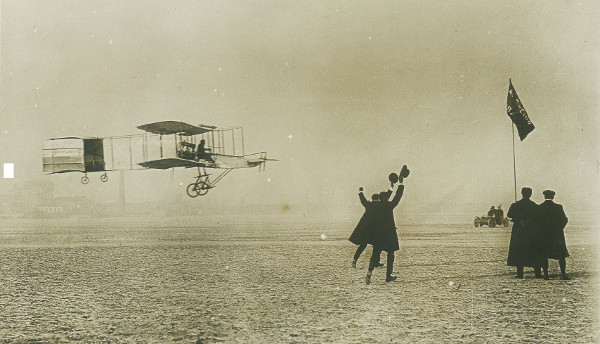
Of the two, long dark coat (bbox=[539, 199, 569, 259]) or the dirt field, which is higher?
long dark coat (bbox=[539, 199, 569, 259])

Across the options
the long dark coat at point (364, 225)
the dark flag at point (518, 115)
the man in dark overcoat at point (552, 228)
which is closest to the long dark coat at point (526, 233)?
the man in dark overcoat at point (552, 228)

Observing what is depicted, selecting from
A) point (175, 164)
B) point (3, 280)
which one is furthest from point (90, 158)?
point (3, 280)

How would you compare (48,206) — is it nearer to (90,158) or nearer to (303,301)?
(90,158)

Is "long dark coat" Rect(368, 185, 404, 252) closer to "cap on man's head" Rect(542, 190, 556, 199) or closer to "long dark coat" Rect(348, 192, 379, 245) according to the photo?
"long dark coat" Rect(348, 192, 379, 245)

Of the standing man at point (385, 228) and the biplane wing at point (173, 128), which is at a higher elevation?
the biplane wing at point (173, 128)

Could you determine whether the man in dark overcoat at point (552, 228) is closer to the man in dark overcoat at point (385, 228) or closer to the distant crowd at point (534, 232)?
the distant crowd at point (534, 232)

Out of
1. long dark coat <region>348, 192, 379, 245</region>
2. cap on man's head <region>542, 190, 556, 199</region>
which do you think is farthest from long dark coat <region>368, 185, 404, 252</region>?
cap on man's head <region>542, 190, 556, 199</region>

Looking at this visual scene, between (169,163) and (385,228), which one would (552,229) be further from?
(169,163)

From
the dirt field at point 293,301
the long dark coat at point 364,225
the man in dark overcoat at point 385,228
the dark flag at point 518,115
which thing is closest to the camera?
the dirt field at point 293,301
